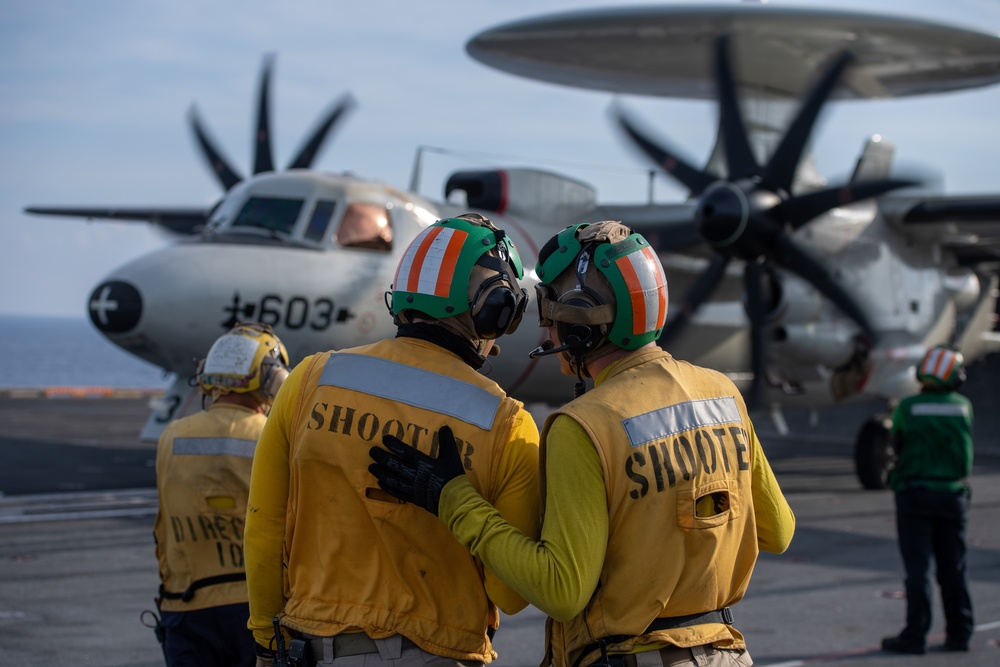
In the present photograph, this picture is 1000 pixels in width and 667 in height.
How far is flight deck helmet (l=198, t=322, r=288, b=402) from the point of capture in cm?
453

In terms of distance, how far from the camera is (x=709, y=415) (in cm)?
297

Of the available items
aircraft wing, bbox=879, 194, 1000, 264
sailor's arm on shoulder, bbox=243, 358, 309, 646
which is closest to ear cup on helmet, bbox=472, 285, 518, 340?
sailor's arm on shoulder, bbox=243, 358, 309, 646

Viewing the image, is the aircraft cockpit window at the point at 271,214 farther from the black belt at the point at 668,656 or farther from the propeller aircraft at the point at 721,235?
the black belt at the point at 668,656

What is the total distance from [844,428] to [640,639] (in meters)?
25.3

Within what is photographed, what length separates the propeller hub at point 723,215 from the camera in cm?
→ 1359

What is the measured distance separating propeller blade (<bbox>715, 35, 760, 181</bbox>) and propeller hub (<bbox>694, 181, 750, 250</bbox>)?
1172mm

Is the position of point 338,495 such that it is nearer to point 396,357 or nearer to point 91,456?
point 396,357

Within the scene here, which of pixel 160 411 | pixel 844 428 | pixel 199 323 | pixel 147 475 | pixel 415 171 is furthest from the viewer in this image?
pixel 844 428

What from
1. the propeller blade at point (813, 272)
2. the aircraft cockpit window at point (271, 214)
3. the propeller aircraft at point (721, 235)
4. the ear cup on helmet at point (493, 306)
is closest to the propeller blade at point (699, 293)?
the propeller aircraft at point (721, 235)

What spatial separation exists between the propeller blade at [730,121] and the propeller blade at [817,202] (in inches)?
38.8

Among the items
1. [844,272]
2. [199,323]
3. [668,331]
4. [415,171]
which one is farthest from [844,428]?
[199,323]

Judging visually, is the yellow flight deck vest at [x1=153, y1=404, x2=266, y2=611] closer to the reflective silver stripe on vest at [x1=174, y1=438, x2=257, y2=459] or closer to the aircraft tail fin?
the reflective silver stripe on vest at [x1=174, y1=438, x2=257, y2=459]

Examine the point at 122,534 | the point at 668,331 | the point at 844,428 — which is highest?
the point at 668,331

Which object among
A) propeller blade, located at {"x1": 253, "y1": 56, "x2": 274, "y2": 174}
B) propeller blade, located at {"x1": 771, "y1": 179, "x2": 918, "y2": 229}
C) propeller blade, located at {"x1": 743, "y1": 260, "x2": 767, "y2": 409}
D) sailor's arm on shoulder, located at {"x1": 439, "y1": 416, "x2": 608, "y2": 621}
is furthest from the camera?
propeller blade, located at {"x1": 253, "y1": 56, "x2": 274, "y2": 174}
